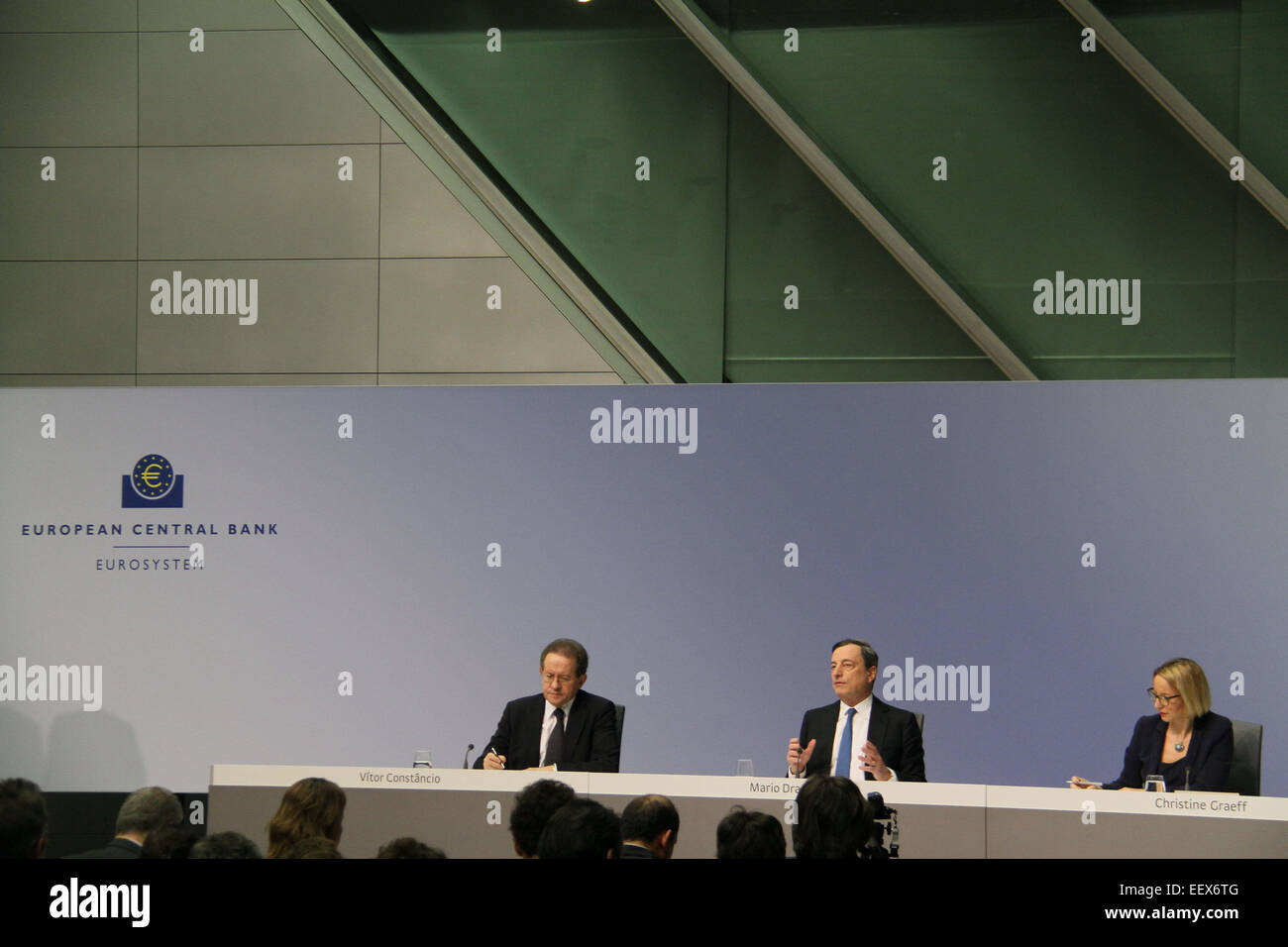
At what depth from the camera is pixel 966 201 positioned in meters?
5.64

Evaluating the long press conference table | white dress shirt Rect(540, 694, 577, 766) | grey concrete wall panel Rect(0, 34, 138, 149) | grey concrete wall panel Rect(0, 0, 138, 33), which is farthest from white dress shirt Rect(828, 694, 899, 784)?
grey concrete wall panel Rect(0, 0, 138, 33)

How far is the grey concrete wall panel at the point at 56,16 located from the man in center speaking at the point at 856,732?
14.7 ft

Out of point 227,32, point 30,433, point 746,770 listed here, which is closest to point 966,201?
point 746,770

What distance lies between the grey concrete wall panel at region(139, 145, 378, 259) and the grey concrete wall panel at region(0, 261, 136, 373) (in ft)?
0.81

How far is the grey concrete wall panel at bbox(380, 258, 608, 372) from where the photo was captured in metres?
5.82

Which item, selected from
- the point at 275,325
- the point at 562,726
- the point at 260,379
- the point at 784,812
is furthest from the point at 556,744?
the point at 275,325

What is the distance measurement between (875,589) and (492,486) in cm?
165

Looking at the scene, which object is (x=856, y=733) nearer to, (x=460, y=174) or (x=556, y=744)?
(x=556, y=744)

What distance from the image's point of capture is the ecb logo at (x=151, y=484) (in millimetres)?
5395

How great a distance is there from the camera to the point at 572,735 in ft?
15.2

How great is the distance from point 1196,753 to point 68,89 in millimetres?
5560

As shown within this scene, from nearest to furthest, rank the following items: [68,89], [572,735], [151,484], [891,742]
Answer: [891,742]
[572,735]
[151,484]
[68,89]

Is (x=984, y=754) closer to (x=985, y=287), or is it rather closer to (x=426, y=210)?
(x=985, y=287)
